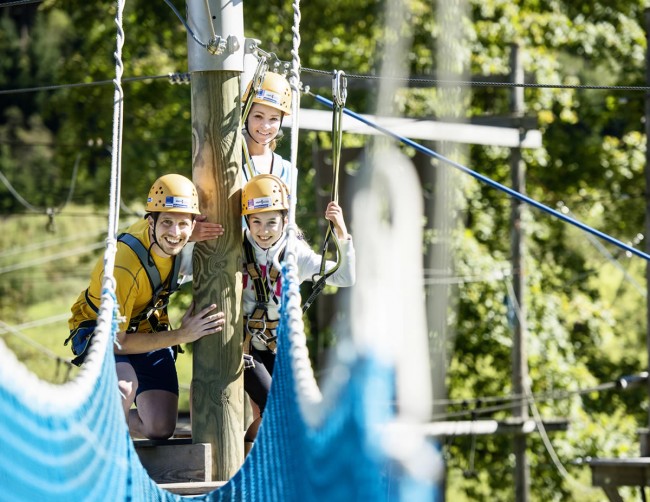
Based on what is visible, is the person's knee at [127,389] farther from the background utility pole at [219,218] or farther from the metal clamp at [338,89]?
the metal clamp at [338,89]

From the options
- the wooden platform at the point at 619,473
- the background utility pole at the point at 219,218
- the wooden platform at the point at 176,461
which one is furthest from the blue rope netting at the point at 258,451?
the wooden platform at the point at 619,473

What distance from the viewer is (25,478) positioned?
2.50 meters

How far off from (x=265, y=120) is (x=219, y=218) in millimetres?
584

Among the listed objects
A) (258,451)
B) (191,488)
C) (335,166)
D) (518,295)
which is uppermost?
(518,295)

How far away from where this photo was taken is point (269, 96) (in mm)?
4695

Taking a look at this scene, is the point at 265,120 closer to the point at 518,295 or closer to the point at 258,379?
the point at 258,379

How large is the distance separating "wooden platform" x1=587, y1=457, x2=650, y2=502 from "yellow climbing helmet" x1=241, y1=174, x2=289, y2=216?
17.8ft

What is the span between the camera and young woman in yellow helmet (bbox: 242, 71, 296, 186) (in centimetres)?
469

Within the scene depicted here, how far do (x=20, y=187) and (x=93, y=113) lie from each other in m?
4.70

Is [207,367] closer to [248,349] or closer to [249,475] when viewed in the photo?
[248,349]

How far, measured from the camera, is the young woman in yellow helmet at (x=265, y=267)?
14.0ft

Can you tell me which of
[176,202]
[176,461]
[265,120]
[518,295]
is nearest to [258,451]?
[176,461]

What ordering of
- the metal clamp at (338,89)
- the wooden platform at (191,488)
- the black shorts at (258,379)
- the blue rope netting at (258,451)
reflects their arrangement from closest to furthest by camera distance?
the blue rope netting at (258,451) → the wooden platform at (191,488) → the black shorts at (258,379) → the metal clamp at (338,89)

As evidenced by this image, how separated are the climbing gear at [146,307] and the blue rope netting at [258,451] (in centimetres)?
62
